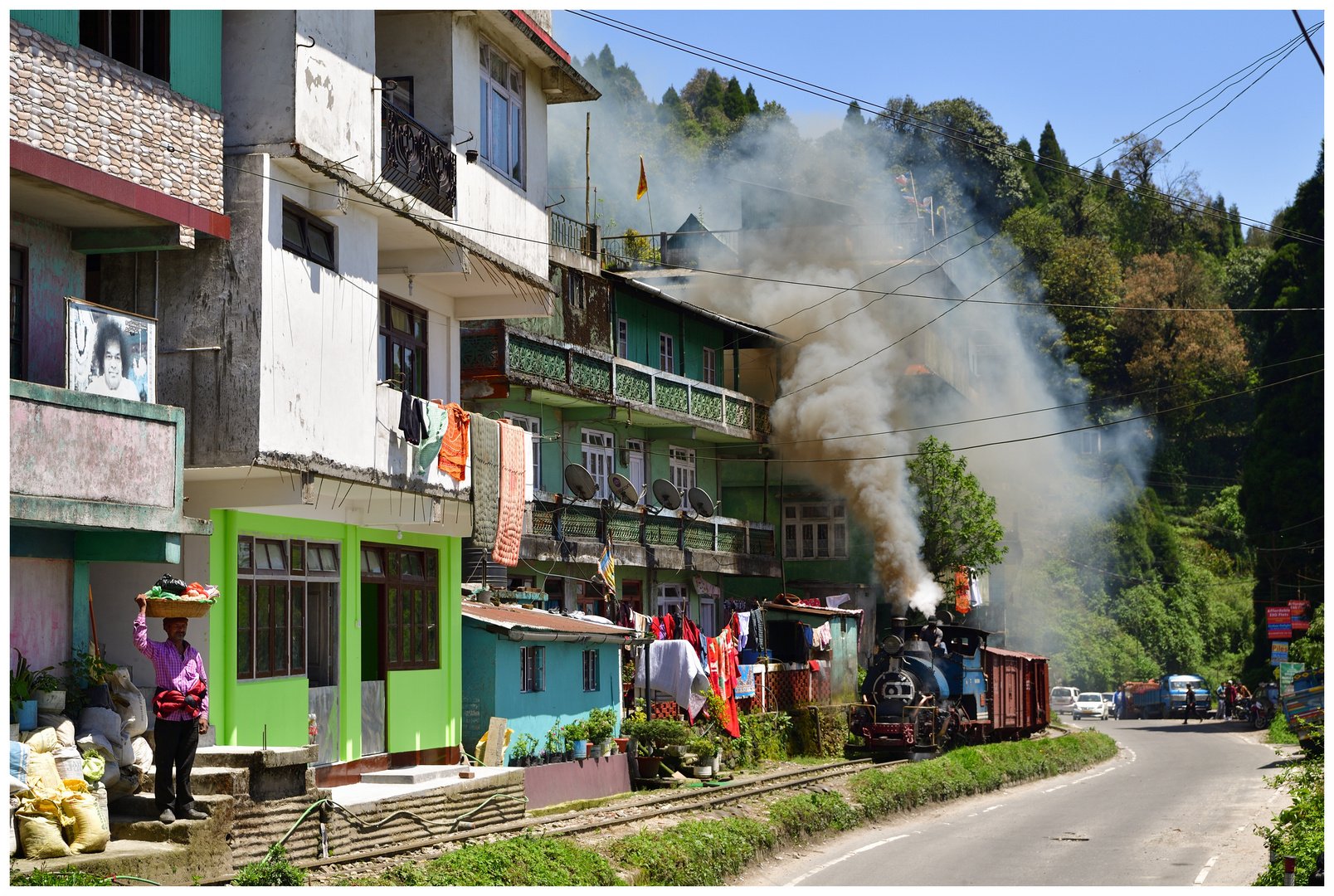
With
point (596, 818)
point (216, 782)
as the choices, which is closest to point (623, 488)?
point (596, 818)

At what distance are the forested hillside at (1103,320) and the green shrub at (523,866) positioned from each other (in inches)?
1815

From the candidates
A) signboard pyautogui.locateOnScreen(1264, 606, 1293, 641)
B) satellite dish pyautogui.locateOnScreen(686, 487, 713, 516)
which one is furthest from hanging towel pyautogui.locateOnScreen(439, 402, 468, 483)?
signboard pyautogui.locateOnScreen(1264, 606, 1293, 641)

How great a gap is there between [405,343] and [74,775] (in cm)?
891

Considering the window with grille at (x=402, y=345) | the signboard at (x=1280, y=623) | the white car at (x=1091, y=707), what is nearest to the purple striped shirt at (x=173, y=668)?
the window with grille at (x=402, y=345)

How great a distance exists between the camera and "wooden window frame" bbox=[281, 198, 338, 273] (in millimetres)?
15672

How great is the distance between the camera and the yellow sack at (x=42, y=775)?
450 inches

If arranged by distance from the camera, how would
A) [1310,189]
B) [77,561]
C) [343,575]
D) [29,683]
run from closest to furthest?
[29,683] < [77,561] < [343,575] < [1310,189]

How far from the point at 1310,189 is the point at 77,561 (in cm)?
5457

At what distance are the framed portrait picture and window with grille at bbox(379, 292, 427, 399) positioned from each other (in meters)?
5.05

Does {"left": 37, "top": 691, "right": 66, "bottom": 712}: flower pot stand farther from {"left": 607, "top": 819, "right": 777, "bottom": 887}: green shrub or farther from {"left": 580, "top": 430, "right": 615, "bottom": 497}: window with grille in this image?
{"left": 580, "top": 430, "right": 615, "bottom": 497}: window with grille

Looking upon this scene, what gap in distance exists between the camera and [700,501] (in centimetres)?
3562

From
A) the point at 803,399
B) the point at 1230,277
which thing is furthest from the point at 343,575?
the point at 1230,277

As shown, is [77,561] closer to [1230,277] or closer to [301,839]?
[301,839]

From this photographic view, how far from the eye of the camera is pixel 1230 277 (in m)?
84.2
